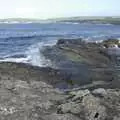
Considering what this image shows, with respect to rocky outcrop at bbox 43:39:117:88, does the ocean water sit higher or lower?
lower

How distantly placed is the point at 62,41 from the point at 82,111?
→ 27360 millimetres

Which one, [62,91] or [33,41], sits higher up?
[62,91]

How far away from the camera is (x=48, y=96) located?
13.2 m

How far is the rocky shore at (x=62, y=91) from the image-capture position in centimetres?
1076

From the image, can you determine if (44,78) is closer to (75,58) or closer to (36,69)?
(36,69)

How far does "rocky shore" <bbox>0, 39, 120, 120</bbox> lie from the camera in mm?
10758

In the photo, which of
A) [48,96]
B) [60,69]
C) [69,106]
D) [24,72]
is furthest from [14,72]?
[69,106]

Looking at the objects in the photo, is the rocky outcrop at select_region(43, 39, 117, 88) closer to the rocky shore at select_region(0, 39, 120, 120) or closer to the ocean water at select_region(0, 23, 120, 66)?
the rocky shore at select_region(0, 39, 120, 120)

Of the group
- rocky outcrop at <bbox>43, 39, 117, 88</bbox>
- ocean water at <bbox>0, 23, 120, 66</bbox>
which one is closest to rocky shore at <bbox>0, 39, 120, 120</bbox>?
rocky outcrop at <bbox>43, 39, 117, 88</bbox>

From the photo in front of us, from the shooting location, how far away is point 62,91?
15.1m

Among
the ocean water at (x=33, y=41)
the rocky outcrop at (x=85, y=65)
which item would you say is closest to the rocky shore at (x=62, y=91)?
the rocky outcrop at (x=85, y=65)

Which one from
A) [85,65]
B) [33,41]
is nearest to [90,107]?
[85,65]

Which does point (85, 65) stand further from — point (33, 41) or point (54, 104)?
point (33, 41)

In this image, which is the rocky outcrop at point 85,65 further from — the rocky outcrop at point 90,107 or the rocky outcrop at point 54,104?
the rocky outcrop at point 90,107
